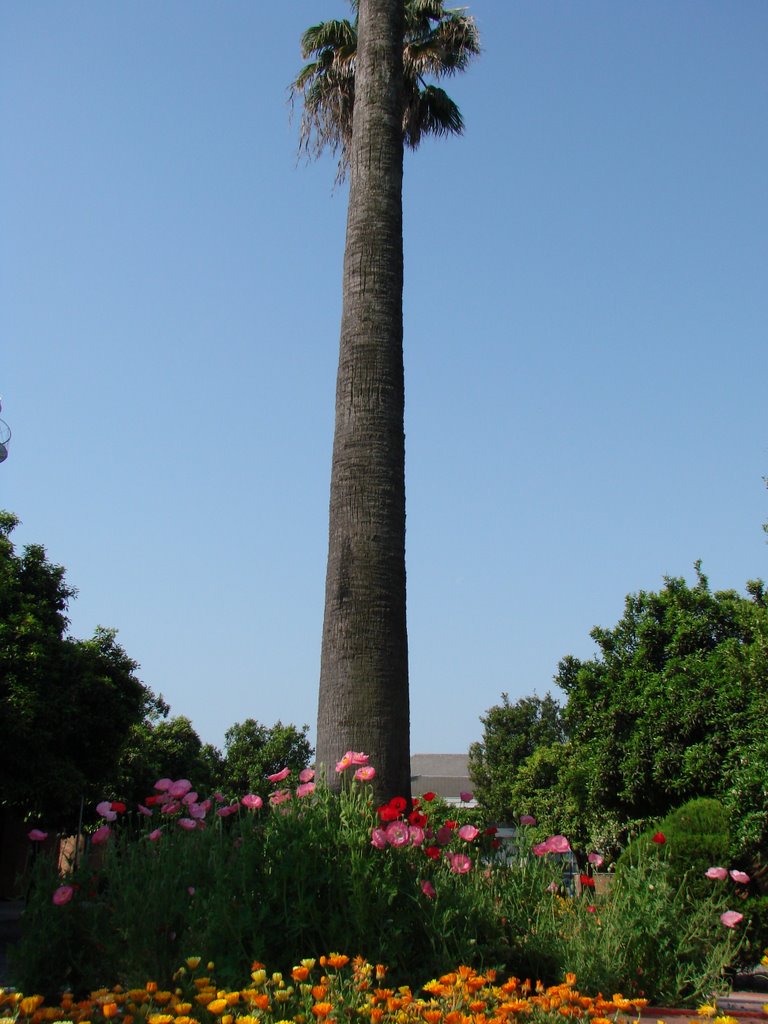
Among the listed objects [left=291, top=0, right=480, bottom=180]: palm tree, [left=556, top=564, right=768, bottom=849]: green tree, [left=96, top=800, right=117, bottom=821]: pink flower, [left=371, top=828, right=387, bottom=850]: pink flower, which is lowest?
[left=371, top=828, right=387, bottom=850]: pink flower

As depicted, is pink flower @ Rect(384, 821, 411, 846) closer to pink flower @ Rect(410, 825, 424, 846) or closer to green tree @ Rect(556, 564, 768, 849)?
pink flower @ Rect(410, 825, 424, 846)

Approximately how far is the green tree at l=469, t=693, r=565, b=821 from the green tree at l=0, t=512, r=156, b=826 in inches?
1352

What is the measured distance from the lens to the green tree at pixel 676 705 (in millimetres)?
14461

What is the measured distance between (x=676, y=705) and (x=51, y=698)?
1257 cm

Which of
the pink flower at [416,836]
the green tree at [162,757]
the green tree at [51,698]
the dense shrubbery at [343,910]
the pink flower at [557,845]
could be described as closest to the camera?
the dense shrubbery at [343,910]

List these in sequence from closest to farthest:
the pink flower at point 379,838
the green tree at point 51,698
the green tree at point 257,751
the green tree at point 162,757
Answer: the pink flower at point 379,838 → the green tree at point 51,698 → the green tree at point 162,757 → the green tree at point 257,751

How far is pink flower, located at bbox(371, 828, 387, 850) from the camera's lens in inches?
177

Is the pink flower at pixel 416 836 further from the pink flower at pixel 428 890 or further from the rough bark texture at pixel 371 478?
the rough bark texture at pixel 371 478

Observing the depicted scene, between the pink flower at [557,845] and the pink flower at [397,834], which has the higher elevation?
the pink flower at [397,834]

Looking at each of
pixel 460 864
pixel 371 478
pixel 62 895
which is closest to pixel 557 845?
pixel 460 864

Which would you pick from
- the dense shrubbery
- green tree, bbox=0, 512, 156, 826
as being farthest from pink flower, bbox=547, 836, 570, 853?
green tree, bbox=0, 512, 156, 826

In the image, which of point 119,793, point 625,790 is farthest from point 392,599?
point 119,793

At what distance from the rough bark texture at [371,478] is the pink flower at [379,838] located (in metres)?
1.50

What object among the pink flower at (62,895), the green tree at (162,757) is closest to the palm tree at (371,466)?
the pink flower at (62,895)
